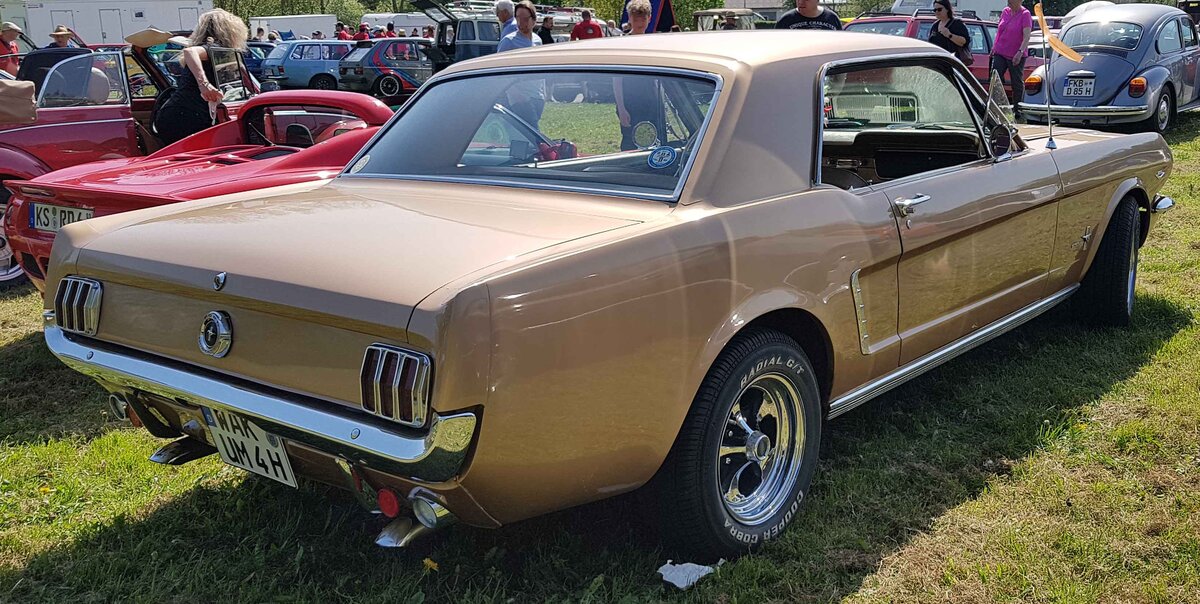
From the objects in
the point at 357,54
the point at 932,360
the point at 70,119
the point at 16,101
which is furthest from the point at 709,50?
the point at 357,54

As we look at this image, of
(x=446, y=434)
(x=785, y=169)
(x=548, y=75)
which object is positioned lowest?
(x=446, y=434)

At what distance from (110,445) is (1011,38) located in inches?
384

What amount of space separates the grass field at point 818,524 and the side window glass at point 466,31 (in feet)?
56.1

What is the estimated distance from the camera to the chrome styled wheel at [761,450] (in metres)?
2.82

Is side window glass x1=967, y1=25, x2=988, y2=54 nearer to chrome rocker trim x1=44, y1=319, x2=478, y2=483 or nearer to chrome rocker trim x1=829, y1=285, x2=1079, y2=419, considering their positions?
chrome rocker trim x1=829, y1=285, x2=1079, y2=419

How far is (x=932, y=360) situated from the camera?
138 inches

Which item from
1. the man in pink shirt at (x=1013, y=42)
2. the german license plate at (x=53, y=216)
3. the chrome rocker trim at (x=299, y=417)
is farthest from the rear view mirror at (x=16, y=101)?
the man in pink shirt at (x=1013, y=42)

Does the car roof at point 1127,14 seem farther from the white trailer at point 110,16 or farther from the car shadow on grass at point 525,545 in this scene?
the white trailer at point 110,16

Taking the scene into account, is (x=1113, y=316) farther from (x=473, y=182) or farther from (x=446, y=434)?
(x=446, y=434)

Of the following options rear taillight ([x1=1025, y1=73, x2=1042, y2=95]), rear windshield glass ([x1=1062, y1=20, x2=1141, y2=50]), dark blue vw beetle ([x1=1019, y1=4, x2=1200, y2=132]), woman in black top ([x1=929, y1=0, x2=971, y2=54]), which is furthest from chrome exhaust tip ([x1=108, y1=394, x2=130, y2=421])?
rear windshield glass ([x1=1062, y1=20, x2=1141, y2=50])

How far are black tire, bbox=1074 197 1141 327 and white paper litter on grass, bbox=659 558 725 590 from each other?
2794mm

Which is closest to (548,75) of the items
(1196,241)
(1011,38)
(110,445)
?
(110,445)

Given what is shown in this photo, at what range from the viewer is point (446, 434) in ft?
6.82

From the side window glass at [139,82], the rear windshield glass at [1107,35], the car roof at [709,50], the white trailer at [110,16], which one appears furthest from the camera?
the white trailer at [110,16]
